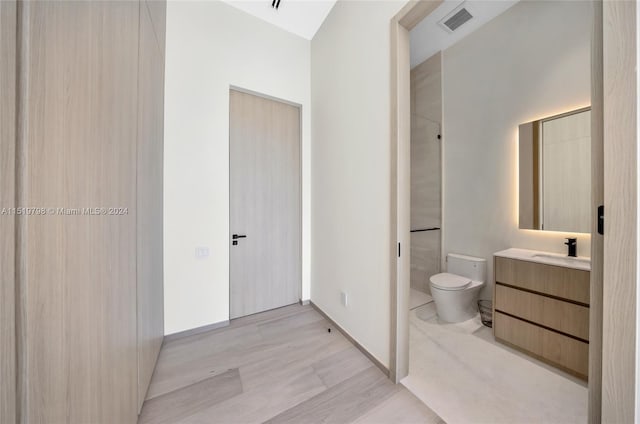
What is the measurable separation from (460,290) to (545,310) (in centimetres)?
59

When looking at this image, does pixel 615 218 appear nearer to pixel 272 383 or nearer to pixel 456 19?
pixel 272 383

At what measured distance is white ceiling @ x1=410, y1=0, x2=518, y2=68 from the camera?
6.95ft

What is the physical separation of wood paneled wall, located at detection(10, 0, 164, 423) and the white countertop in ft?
8.43

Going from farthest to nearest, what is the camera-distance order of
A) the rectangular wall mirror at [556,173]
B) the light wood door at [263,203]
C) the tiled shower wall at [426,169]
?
the tiled shower wall at [426,169], the light wood door at [263,203], the rectangular wall mirror at [556,173]

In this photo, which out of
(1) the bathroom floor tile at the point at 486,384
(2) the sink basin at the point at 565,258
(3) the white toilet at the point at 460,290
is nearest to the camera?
(1) the bathroom floor tile at the point at 486,384

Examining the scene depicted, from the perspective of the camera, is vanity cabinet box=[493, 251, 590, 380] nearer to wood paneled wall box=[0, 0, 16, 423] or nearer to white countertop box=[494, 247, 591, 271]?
white countertop box=[494, 247, 591, 271]

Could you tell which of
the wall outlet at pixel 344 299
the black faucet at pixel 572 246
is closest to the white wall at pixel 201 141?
the wall outlet at pixel 344 299

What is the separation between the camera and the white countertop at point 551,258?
1557 millimetres

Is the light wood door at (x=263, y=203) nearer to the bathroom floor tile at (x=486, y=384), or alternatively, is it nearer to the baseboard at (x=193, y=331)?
the baseboard at (x=193, y=331)

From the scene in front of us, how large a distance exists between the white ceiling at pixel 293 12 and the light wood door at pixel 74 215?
5.56 ft

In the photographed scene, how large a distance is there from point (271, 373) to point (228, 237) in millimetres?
1242

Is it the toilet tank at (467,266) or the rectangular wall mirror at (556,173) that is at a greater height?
the rectangular wall mirror at (556,173)

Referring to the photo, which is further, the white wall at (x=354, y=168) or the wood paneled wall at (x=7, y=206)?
the white wall at (x=354, y=168)

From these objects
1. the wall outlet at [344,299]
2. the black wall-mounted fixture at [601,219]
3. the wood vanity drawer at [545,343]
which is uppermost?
the black wall-mounted fixture at [601,219]
